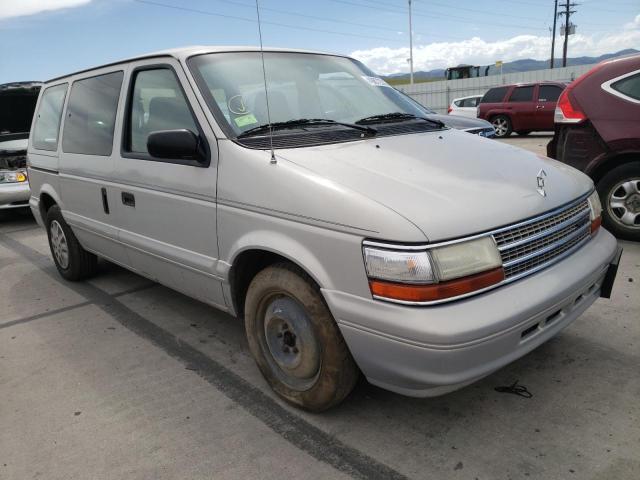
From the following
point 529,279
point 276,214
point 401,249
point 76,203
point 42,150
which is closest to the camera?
point 401,249

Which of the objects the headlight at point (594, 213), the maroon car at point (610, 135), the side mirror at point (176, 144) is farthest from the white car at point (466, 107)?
the side mirror at point (176, 144)

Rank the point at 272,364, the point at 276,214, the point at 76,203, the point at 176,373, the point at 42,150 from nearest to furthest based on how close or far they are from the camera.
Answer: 1. the point at 276,214
2. the point at 272,364
3. the point at 176,373
4. the point at 76,203
5. the point at 42,150

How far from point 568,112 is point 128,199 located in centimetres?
422

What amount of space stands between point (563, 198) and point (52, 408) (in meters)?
2.90

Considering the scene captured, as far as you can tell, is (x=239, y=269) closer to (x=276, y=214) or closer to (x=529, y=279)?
(x=276, y=214)

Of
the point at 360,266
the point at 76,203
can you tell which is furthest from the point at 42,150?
the point at 360,266

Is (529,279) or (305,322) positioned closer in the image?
(529,279)

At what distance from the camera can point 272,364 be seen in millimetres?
2771

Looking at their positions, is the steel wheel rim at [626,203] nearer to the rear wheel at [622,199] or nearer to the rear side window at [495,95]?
the rear wheel at [622,199]

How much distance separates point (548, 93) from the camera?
616 inches

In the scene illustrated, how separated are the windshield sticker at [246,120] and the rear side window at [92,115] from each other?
1304 mm

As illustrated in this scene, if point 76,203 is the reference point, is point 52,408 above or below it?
below

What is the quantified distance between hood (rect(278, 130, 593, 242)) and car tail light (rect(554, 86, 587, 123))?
95.0 inches

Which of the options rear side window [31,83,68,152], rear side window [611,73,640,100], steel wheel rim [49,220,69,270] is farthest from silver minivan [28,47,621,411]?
rear side window [611,73,640,100]
